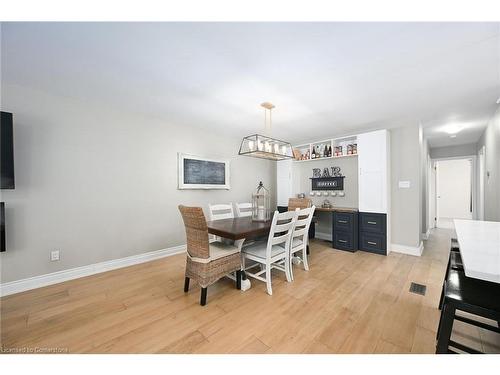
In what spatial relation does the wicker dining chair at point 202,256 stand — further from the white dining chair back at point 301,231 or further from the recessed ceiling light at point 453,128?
the recessed ceiling light at point 453,128

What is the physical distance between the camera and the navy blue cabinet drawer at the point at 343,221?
3637 millimetres

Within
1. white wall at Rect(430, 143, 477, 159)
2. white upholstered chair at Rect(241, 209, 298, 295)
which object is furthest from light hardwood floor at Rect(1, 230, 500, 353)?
white wall at Rect(430, 143, 477, 159)

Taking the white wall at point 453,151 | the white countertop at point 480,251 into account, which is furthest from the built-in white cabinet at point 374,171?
the white wall at point 453,151

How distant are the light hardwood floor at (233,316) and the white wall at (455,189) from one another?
6.60 meters

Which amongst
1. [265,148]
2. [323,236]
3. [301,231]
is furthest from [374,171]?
[265,148]

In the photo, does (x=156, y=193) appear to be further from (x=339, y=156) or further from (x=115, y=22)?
(x=339, y=156)

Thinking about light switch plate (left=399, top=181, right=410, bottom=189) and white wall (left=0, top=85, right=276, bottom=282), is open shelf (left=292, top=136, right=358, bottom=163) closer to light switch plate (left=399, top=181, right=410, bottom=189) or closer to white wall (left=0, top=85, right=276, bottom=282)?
light switch plate (left=399, top=181, right=410, bottom=189)

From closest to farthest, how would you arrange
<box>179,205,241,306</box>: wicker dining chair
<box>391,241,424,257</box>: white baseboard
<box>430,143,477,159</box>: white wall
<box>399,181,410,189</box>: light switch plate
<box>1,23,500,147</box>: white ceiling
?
<box>1,23,500,147</box>: white ceiling, <box>179,205,241,306</box>: wicker dining chair, <box>391,241,424,257</box>: white baseboard, <box>399,181,410,189</box>: light switch plate, <box>430,143,477,159</box>: white wall

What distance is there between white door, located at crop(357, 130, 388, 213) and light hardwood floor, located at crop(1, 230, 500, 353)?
1258 mm

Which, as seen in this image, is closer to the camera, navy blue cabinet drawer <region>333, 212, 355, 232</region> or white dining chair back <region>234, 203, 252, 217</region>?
white dining chair back <region>234, 203, 252, 217</region>

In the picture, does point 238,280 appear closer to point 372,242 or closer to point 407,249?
point 372,242

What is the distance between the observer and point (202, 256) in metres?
1.97

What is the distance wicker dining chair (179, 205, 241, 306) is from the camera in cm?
192
